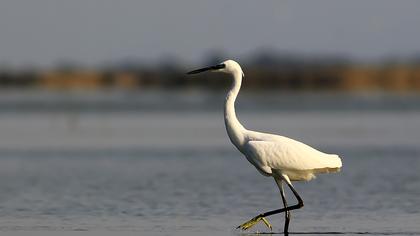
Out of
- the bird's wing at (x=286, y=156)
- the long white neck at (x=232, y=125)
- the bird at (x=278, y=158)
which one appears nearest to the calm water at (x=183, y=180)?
the bird at (x=278, y=158)

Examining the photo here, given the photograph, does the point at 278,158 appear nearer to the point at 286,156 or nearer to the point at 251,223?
the point at 286,156

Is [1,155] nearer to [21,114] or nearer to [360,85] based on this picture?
[21,114]

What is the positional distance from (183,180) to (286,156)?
20.4 feet

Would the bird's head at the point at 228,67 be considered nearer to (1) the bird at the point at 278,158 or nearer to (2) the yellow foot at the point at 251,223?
(1) the bird at the point at 278,158

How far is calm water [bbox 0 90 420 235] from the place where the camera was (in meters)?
14.9

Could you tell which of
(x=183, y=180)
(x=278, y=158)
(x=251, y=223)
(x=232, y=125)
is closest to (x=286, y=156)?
(x=278, y=158)

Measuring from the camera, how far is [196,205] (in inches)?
659

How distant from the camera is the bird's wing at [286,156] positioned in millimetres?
14352

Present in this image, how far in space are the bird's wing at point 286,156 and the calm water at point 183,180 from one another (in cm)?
74

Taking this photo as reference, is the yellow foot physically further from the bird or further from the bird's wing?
the bird's wing

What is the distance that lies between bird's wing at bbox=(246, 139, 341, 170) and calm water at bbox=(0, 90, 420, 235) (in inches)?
29.3

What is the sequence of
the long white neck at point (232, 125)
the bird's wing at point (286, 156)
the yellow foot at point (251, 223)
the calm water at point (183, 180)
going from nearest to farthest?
the yellow foot at point (251, 223), the bird's wing at point (286, 156), the long white neck at point (232, 125), the calm water at point (183, 180)

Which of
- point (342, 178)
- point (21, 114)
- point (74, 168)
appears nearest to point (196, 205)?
point (342, 178)

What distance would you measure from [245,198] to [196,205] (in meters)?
1.26
